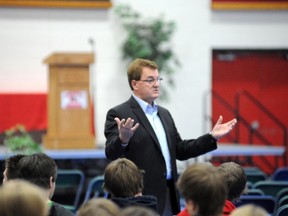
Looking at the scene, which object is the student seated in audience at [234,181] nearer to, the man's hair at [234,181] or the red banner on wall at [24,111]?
the man's hair at [234,181]

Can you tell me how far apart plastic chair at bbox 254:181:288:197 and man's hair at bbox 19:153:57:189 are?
359 centimetres

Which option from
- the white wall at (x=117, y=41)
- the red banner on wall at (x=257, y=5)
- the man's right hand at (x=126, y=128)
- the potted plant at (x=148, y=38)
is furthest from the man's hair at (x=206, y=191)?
the red banner on wall at (x=257, y=5)

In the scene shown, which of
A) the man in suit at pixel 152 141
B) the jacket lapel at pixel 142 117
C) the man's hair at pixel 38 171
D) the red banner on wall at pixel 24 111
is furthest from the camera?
the red banner on wall at pixel 24 111

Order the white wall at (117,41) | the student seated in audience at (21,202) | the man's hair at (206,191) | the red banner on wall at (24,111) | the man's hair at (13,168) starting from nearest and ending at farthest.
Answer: the student seated in audience at (21,202), the man's hair at (206,191), the man's hair at (13,168), the red banner on wall at (24,111), the white wall at (117,41)

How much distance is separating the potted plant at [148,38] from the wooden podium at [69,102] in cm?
246

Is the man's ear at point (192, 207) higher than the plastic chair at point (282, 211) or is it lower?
higher

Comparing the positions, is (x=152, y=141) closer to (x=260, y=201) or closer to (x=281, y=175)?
(x=260, y=201)

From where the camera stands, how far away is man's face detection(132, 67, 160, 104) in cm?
532

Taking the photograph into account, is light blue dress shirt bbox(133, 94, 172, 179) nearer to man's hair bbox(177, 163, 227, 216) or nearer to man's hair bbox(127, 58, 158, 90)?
man's hair bbox(127, 58, 158, 90)

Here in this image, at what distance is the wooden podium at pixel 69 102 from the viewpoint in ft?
35.8

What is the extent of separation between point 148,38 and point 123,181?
956 cm

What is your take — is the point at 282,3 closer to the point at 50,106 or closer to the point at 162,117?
the point at 50,106

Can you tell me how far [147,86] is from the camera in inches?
210

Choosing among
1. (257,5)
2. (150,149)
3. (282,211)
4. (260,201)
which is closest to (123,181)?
(150,149)
